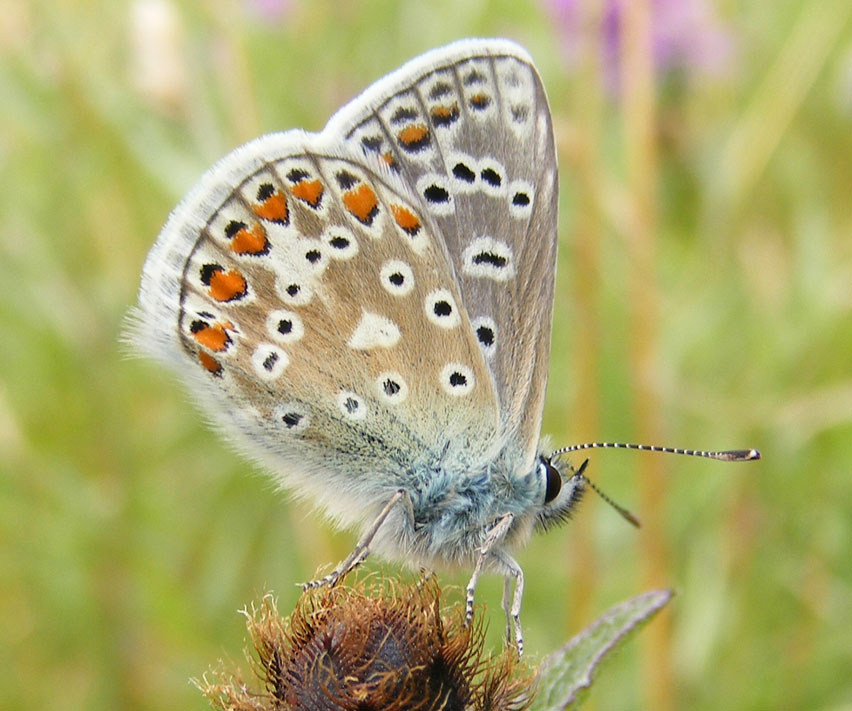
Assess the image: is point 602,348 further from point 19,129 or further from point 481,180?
point 19,129

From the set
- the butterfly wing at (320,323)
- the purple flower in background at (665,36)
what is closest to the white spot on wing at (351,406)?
the butterfly wing at (320,323)

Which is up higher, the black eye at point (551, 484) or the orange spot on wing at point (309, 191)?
the orange spot on wing at point (309, 191)

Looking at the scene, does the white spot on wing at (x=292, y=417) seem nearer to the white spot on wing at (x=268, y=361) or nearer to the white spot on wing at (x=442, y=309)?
the white spot on wing at (x=268, y=361)

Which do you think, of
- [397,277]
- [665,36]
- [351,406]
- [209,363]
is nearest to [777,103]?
[665,36]

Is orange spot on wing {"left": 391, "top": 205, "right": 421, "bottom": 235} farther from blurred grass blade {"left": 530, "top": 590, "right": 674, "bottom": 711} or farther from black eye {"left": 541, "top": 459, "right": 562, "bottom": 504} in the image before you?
blurred grass blade {"left": 530, "top": 590, "right": 674, "bottom": 711}

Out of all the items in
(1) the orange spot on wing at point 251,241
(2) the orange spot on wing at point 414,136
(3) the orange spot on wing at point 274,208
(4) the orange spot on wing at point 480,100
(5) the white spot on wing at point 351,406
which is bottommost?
(5) the white spot on wing at point 351,406

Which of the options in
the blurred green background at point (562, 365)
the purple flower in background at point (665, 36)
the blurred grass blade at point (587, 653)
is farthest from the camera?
the purple flower in background at point (665, 36)
